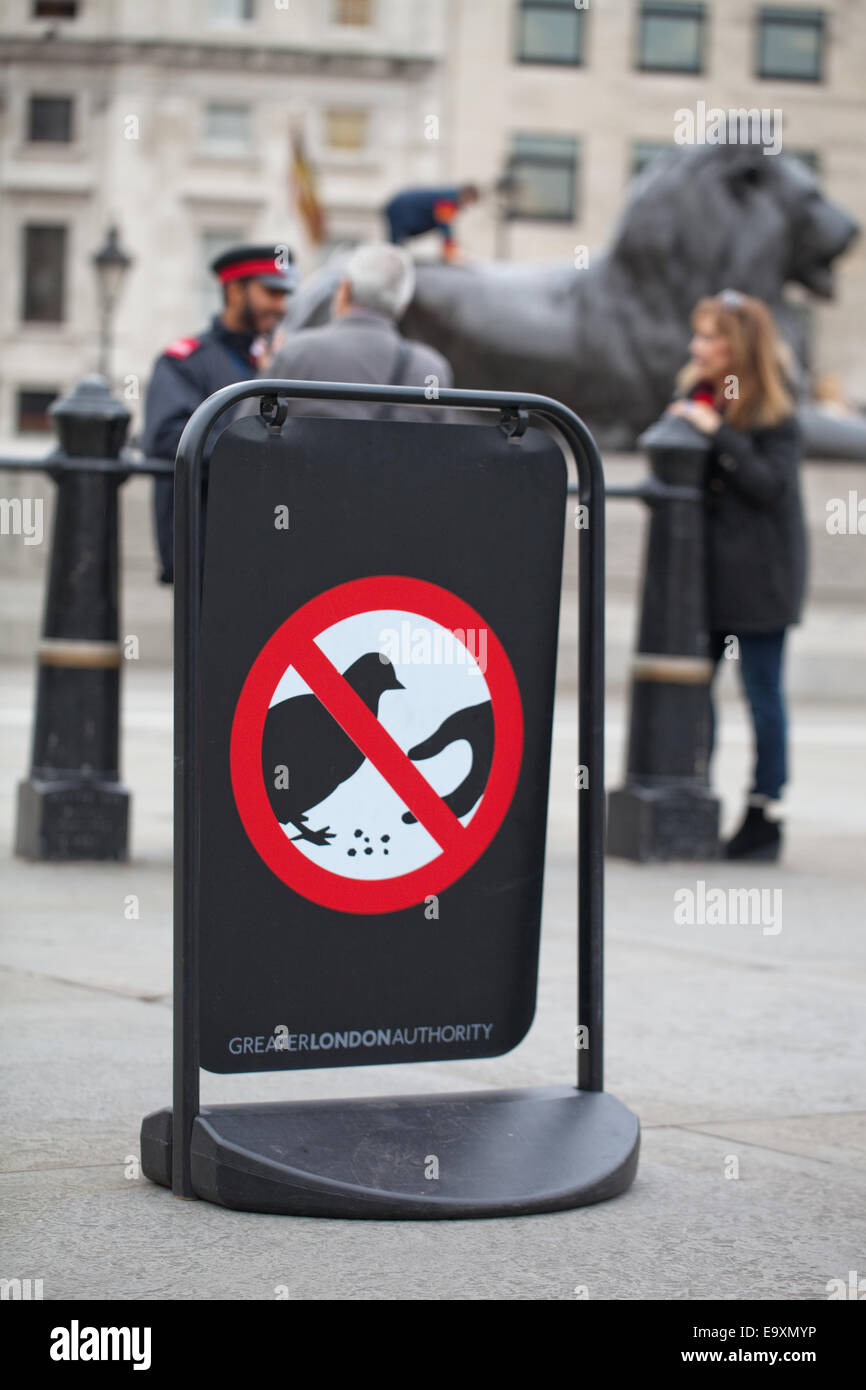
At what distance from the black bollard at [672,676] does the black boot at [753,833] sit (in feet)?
0.64

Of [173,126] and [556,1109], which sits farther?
[173,126]

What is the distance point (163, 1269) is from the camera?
284 centimetres

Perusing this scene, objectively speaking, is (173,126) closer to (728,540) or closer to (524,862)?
(728,540)

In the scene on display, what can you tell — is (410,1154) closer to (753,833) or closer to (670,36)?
(753,833)

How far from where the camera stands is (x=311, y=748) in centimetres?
331

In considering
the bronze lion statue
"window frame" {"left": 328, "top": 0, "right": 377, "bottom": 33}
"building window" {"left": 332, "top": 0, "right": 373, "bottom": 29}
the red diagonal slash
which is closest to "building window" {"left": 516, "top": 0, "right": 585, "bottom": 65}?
"window frame" {"left": 328, "top": 0, "right": 377, "bottom": 33}

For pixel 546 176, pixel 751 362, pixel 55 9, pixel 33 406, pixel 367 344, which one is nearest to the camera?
pixel 367 344

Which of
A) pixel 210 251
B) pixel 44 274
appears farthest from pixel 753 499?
pixel 44 274

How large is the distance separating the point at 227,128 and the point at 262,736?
1840 inches

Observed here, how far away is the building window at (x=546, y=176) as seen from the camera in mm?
46469

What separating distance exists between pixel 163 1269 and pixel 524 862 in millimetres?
1004

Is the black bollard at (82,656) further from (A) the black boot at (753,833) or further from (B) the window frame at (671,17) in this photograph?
(B) the window frame at (671,17)

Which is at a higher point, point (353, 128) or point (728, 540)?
point (353, 128)

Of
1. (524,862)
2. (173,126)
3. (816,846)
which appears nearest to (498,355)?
(816,846)
